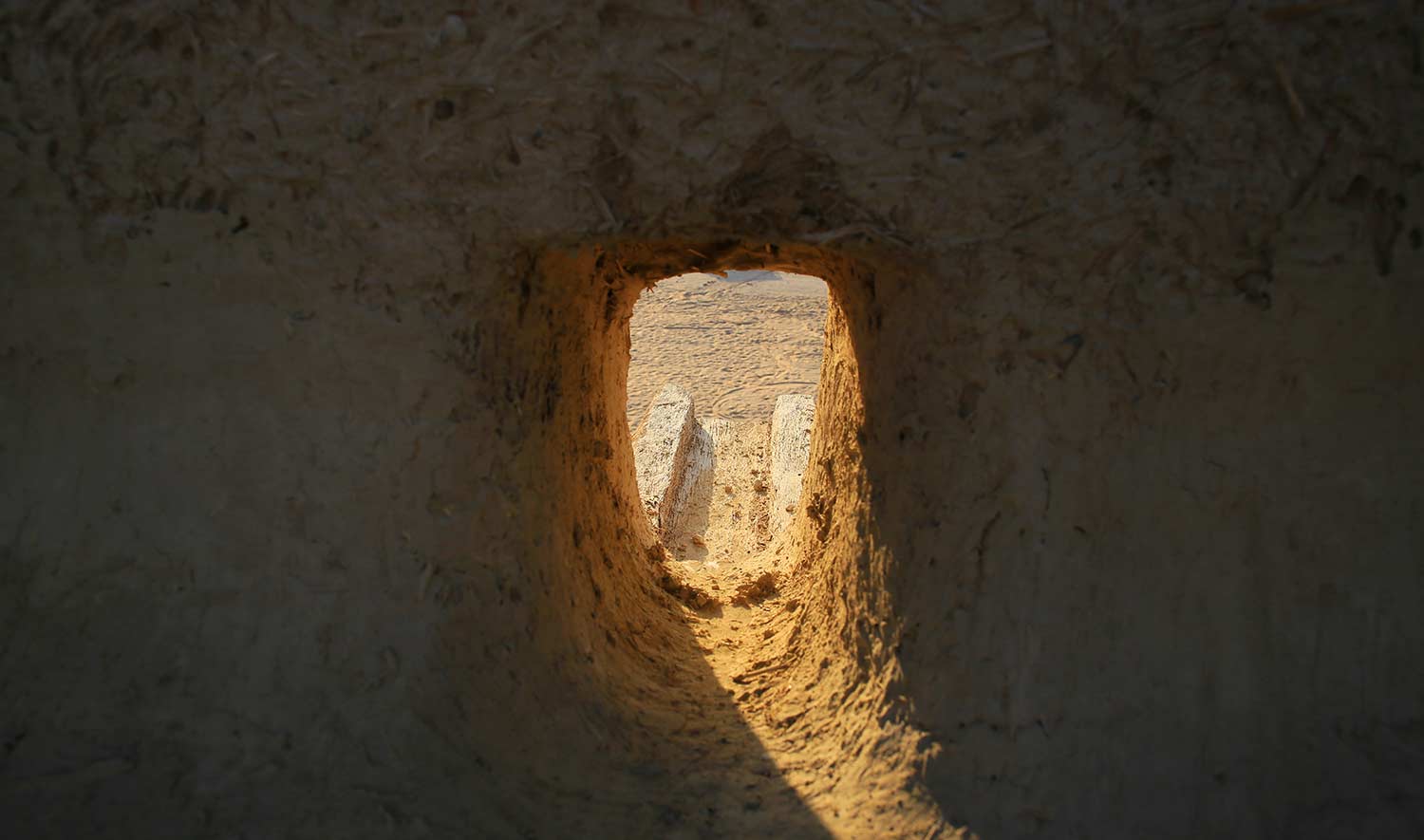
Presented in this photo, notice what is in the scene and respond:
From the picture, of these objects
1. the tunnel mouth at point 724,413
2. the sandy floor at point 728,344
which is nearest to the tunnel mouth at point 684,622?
the tunnel mouth at point 724,413

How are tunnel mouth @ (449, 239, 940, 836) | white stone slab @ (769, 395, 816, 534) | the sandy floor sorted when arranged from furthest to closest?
1. the sandy floor
2. white stone slab @ (769, 395, 816, 534)
3. tunnel mouth @ (449, 239, 940, 836)

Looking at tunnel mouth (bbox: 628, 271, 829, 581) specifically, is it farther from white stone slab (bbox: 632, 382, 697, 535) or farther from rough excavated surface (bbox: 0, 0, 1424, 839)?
rough excavated surface (bbox: 0, 0, 1424, 839)

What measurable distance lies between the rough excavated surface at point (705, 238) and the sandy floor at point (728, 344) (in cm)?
486

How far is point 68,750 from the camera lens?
5.58 ft

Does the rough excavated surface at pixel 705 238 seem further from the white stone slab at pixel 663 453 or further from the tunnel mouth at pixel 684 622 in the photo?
the white stone slab at pixel 663 453

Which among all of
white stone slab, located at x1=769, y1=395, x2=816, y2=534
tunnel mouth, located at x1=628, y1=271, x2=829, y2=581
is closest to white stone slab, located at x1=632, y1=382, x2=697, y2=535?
tunnel mouth, located at x1=628, y1=271, x2=829, y2=581

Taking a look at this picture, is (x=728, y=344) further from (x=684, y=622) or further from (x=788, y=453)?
(x=684, y=622)

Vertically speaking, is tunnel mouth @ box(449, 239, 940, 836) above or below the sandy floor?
below

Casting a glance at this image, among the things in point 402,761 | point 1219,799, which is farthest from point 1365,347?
point 402,761

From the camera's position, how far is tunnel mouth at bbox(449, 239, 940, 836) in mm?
1865

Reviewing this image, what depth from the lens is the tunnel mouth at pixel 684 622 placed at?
1865 millimetres

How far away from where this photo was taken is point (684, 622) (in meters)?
2.80

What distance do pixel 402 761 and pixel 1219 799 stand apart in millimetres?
1679

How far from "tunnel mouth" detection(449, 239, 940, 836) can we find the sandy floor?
408 cm
